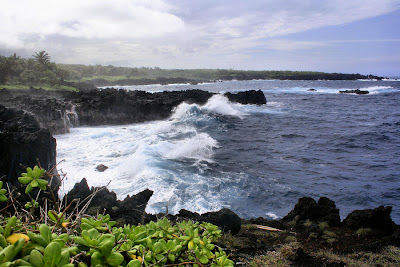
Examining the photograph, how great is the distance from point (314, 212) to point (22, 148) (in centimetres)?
1007

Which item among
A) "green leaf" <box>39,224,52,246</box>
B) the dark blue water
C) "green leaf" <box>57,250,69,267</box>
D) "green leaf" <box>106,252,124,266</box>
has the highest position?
"green leaf" <box>39,224,52,246</box>

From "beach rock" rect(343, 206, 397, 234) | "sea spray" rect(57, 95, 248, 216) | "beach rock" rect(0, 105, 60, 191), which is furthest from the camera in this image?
"sea spray" rect(57, 95, 248, 216)

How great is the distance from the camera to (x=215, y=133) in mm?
22453

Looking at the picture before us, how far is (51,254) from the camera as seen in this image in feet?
3.48

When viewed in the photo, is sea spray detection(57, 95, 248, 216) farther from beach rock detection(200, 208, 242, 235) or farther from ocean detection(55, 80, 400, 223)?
beach rock detection(200, 208, 242, 235)

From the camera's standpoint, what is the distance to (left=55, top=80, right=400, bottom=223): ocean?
10.6 metres

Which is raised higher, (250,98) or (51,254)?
(250,98)

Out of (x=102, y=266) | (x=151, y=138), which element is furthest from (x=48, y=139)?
(x=102, y=266)

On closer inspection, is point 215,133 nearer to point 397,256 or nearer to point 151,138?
point 151,138

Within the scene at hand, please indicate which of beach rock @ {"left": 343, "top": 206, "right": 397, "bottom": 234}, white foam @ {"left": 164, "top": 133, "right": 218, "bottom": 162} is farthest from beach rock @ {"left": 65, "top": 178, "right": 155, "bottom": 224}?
white foam @ {"left": 164, "top": 133, "right": 218, "bottom": 162}

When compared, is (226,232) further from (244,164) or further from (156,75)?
(156,75)

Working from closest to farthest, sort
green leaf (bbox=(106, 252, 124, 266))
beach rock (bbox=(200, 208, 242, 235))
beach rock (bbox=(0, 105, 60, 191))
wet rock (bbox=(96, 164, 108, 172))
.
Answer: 1. green leaf (bbox=(106, 252, 124, 266))
2. beach rock (bbox=(200, 208, 242, 235))
3. beach rock (bbox=(0, 105, 60, 191))
4. wet rock (bbox=(96, 164, 108, 172))

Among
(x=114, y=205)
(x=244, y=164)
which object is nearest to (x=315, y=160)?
(x=244, y=164)

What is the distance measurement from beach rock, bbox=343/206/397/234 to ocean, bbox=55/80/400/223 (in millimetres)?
3012
